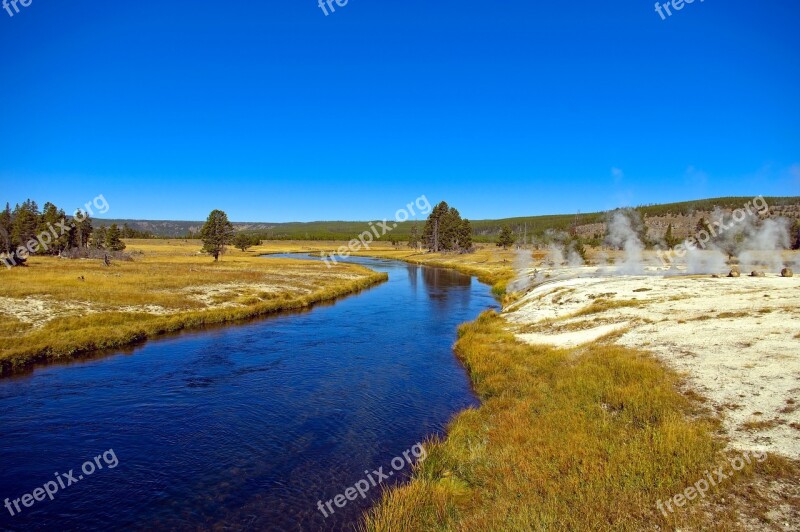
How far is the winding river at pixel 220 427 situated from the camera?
10.7 metres

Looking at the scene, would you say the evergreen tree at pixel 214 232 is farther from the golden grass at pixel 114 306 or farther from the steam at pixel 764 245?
the steam at pixel 764 245

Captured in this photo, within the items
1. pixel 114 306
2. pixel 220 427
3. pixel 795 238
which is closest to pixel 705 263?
pixel 795 238

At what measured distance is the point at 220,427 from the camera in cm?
1500

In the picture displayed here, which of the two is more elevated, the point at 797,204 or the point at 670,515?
the point at 797,204

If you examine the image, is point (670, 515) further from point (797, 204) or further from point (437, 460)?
Answer: point (797, 204)

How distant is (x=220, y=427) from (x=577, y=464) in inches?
454

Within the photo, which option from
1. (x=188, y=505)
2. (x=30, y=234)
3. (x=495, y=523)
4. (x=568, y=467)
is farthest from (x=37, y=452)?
(x=30, y=234)

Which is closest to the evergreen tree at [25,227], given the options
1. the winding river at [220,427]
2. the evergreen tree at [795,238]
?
the winding river at [220,427]

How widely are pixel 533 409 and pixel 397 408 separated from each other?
533 cm

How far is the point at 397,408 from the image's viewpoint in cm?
1698

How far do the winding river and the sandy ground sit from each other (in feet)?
25.8

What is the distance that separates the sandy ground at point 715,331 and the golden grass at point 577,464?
3.35 feet

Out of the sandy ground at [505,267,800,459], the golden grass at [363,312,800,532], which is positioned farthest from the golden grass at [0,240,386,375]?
the sandy ground at [505,267,800,459]

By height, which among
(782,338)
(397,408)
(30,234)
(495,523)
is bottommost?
(397,408)
